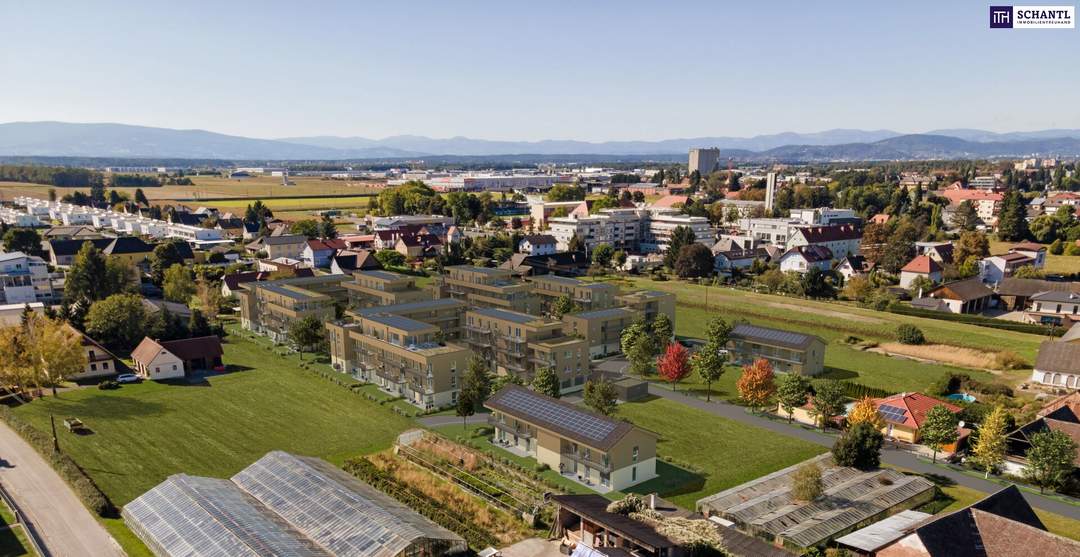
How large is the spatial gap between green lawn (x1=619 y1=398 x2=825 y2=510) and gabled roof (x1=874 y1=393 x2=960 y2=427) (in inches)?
278

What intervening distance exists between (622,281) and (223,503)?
77560mm

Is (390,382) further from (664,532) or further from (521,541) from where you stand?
(664,532)

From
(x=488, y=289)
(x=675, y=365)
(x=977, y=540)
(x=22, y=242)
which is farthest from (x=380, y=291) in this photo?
(x=22, y=242)

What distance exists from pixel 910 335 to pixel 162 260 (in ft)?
345

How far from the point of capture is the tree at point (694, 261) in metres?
101

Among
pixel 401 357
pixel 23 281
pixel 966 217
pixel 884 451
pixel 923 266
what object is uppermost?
pixel 966 217

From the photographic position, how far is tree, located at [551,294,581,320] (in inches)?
2717

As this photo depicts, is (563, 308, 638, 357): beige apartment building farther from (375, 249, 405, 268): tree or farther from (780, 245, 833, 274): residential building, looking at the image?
(375, 249, 405, 268): tree

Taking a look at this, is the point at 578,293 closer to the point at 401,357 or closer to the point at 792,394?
the point at 401,357

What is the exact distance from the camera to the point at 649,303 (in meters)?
68.2

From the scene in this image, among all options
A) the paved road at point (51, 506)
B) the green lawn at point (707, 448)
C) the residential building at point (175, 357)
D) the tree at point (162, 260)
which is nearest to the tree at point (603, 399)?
the green lawn at point (707, 448)

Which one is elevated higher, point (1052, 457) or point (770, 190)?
point (770, 190)

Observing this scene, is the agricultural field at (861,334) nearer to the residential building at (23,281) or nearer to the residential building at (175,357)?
the residential building at (175,357)

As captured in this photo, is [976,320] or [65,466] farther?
[976,320]
